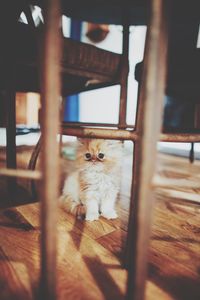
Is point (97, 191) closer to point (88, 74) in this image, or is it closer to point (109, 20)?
point (88, 74)

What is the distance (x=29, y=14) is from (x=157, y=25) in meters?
0.86

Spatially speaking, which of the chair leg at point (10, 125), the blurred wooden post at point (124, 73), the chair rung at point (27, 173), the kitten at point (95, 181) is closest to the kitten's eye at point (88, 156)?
the kitten at point (95, 181)

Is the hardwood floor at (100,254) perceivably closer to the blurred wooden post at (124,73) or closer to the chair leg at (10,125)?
the chair leg at (10,125)

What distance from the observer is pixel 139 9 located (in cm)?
149

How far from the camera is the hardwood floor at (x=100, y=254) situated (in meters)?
0.63

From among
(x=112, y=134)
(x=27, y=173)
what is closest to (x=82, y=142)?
(x=112, y=134)

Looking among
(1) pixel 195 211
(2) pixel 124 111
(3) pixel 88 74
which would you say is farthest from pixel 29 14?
(1) pixel 195 211

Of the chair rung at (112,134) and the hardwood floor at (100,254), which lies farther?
the chair rung at (112,134)

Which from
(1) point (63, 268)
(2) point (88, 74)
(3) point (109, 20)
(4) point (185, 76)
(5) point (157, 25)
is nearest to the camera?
(5) point (157, 25)

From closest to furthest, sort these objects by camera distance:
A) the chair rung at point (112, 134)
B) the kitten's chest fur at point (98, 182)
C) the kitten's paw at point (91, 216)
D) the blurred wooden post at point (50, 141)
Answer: the blurred wooden post at point (50, 141), the chair rung at point (112, 134), the kitten's paw at point (91, 216), the kitten's chest fur at point (98, 182)

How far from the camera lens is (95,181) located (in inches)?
48.2

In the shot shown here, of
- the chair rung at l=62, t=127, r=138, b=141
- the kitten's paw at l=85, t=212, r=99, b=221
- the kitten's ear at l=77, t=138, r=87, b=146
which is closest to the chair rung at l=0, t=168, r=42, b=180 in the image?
the chair rung at l=62, t=127, r=138, b=141

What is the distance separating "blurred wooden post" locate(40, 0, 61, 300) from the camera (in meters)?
0.39

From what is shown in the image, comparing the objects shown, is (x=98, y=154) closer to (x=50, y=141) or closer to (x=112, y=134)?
(x=112, y=134)
